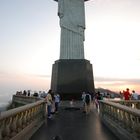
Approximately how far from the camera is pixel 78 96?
26547mm

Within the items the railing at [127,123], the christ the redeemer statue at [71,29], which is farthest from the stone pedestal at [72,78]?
the railing at [127,123]

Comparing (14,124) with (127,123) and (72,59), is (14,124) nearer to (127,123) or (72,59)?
(127,123)

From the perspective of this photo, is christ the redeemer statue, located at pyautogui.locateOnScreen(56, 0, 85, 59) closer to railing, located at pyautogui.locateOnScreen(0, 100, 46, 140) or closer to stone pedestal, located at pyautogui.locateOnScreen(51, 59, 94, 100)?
stone pedestal, located at pyautogui.locateOnScreen(51, 59, 94, 100)

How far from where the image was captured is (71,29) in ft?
95.5

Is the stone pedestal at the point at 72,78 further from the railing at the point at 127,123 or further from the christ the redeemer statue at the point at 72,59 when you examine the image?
the railing at the point at 127,123

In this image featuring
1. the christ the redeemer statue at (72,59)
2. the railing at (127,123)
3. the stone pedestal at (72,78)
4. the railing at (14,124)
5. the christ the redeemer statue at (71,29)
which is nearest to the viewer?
the railing at (14,124)

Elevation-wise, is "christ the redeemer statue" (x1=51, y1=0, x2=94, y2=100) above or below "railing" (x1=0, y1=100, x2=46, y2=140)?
above

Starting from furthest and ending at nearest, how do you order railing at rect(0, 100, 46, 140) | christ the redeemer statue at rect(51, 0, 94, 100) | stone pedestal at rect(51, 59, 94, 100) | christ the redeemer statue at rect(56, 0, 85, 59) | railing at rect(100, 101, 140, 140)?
christ the redeemer statue at rect(56, 0, 85, 59) → christ the redeemer statue at rect(51, 0, 94, 100) → stone pedestal at rect(51, 59, 94, 100) → railing at rect(100, 101, 140, 140) → railing at rect(0, 100, 46, 140)

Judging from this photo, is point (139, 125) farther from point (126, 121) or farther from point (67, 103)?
point (67, 103)

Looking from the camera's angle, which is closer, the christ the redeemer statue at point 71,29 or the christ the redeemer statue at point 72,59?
the christ the redeemer statue at point 72,59

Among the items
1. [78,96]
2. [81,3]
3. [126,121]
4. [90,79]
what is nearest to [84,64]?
[90,79]

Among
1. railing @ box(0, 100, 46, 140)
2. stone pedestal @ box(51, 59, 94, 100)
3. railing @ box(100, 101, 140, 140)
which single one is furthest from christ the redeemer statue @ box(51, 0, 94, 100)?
railing @ box(0, 100, 46, 140)

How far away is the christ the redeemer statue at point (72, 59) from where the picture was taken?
2669 centimetres

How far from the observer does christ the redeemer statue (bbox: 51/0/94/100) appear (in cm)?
2669
